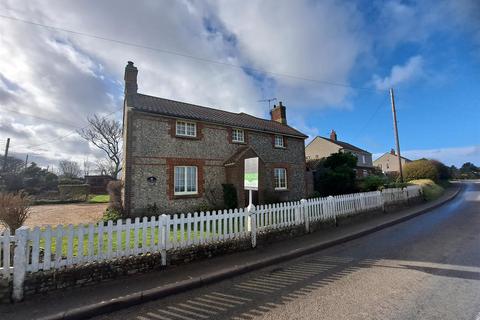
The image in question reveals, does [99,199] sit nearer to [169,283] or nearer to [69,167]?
[169,283]

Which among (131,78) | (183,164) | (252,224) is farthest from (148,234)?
(131,78)

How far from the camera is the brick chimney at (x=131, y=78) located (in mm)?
14764

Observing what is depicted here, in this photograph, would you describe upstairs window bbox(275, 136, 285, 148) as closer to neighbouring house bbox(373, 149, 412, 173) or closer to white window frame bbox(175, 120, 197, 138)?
white window frame bbox(175, 120, 197, 138)

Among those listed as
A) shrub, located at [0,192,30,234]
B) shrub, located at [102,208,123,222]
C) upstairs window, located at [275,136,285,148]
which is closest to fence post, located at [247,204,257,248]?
shrub, located at [0,192,30,234]

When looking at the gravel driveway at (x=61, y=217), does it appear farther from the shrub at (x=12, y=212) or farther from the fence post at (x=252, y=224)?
the fence post at (x=252, y=224)

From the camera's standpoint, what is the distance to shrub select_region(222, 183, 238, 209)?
1423cm

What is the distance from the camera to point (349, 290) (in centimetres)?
467

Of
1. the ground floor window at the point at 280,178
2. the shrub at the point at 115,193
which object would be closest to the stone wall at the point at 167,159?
the ground floor window at the point at 280,178

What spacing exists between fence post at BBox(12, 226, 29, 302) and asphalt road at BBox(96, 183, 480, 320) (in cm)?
183

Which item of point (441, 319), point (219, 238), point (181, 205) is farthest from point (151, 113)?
point (441, 319)

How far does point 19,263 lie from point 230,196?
1045cm

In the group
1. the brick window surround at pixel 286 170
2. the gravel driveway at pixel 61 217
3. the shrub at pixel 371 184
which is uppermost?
the brick window surround at pixel 286 170

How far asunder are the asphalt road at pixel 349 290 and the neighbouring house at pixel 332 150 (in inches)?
1353

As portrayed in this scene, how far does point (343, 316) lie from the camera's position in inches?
148
